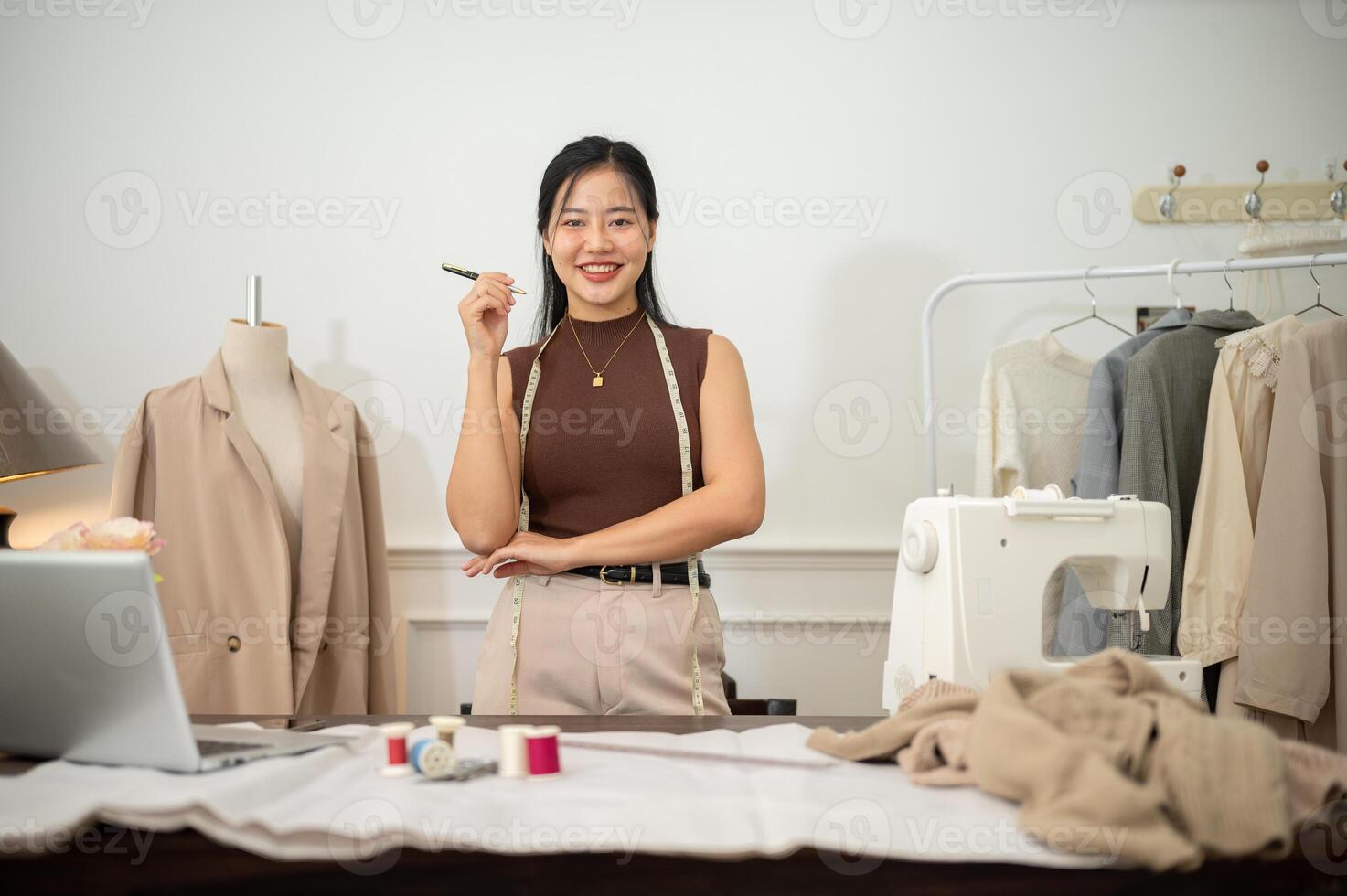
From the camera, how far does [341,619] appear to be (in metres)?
2.44

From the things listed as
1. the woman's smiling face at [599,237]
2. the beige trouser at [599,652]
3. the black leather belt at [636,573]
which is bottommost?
the beige trouser at [599,652]

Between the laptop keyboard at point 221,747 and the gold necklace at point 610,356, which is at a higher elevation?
the gold necklace at point 610,356

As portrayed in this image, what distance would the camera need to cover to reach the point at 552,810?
2.86 ft

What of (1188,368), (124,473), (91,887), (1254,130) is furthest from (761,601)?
(91,887)

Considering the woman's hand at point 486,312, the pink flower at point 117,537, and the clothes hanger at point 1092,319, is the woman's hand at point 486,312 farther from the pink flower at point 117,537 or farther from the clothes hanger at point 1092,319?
the clothes hanger at point 1092,319

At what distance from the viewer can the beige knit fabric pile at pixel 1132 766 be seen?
787 millimetres

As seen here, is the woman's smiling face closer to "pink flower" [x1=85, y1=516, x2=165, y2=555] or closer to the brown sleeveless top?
the brown sleeveless top

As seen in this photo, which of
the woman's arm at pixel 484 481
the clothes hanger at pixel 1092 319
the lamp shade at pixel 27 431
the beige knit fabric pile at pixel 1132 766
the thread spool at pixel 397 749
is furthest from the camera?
Result: the clothes hanger at pixel 1092 319

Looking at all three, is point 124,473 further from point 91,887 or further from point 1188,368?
point 1188,368

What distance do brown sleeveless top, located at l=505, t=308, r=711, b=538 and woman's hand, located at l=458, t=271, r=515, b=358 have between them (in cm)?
7

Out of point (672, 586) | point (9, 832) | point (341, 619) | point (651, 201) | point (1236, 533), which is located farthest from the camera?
point (341, 619)

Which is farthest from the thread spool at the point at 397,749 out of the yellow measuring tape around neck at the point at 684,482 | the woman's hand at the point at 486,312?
the woman's hand at the point at 486,312

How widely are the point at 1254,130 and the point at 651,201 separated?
203 cm

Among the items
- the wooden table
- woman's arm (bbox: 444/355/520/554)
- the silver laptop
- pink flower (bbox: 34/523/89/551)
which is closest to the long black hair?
woman's arm (bbox: 444/355/520/554)
